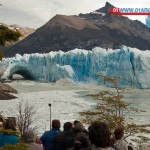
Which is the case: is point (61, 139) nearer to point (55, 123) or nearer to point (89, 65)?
point (55, 123)

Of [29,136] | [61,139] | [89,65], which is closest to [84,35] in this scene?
[89,65]

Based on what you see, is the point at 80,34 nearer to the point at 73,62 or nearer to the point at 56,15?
the point at 56,15

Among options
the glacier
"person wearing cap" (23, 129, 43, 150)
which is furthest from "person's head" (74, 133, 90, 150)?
the glacier

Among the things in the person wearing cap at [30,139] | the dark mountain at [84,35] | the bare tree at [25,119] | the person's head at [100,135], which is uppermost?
the dark mountain at [84,35]

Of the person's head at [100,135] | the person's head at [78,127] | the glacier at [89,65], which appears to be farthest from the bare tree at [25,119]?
the glacier at [89,65]

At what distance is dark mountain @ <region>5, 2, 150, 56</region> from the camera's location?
307ft

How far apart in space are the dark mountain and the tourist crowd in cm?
8497

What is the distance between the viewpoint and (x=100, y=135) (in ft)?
8.68

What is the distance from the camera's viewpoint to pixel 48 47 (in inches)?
3738

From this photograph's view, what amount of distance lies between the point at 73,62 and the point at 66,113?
2201 centimetres

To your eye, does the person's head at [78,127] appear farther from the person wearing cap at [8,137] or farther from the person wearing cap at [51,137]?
the person wearing cap at [8,137]

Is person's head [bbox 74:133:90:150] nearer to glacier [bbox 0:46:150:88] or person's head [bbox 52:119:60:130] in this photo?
person's head [bbox 52:119:60:130]

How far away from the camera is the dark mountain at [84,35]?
93562 millimetres

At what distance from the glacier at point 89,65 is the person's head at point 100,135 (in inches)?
1406
